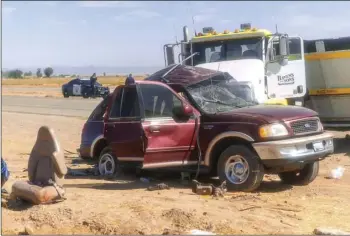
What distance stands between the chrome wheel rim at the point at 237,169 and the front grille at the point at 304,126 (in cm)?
91

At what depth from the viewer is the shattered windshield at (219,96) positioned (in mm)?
9648

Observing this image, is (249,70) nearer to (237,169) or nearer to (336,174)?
(336,174)

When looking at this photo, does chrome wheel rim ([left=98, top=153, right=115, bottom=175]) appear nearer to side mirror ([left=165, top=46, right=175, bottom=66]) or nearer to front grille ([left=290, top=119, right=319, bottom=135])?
front grille ([left=290, top=119, right=319, bottom=135])

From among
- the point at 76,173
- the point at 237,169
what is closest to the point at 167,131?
the point at 237,169

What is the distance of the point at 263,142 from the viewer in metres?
8.62

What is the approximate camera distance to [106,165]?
10789 mm

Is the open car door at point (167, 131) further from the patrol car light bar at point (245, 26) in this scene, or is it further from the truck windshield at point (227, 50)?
the patrol car light bar at point (245, 26)

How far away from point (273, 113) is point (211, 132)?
1016 millimetres

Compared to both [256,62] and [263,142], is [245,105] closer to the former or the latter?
[263,142]

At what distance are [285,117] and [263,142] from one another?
57 cm

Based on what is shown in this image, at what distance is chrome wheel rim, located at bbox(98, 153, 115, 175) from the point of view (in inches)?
418

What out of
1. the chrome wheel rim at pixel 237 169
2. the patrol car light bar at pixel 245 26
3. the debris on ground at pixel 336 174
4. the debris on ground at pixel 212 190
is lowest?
the debris on ground at pixel 336 174

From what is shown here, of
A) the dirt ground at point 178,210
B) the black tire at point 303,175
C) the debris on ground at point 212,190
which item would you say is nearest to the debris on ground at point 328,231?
the dirt ground at point 178,210

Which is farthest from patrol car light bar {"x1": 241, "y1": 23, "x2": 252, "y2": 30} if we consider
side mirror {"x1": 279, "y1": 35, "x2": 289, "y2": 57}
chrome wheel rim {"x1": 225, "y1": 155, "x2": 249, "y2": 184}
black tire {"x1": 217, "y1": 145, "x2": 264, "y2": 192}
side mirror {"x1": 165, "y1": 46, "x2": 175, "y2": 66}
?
chrome wheel rim {"x1": 225, "y1": 155, "x2": 249, "y2": 184}
